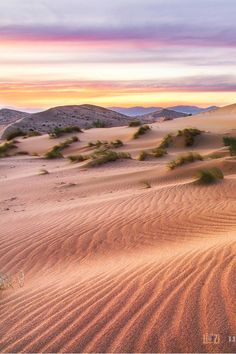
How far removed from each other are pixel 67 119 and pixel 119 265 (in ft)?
200

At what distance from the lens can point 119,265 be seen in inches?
260

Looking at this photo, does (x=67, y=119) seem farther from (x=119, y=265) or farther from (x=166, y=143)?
(x=119, y=265)

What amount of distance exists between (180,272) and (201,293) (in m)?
0.77

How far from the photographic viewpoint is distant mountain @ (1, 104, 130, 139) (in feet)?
186

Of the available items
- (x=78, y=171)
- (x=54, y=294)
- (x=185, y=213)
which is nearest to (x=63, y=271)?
(x=54, y=294)

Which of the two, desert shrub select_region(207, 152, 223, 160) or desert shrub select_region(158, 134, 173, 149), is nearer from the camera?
desert shrub select_region(207, 152, 223, 160)

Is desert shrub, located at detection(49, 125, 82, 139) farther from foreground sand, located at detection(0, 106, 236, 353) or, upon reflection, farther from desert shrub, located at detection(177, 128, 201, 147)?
foreground sand, located at detection(0, 106, 236, 353)

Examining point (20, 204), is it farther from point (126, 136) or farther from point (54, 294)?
point (126, 136)

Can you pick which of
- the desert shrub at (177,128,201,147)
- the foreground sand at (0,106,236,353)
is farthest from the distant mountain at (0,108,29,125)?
the foreground sand at (0,106,236,353)

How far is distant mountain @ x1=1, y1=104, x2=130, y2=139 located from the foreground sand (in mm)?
37359

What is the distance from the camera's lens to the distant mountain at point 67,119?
56.8m

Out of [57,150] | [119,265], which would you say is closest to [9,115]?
[57,150]

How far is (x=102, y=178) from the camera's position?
1644cm

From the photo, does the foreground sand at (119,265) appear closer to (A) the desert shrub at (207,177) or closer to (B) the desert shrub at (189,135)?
(A) the desert shrub at (207,177)
